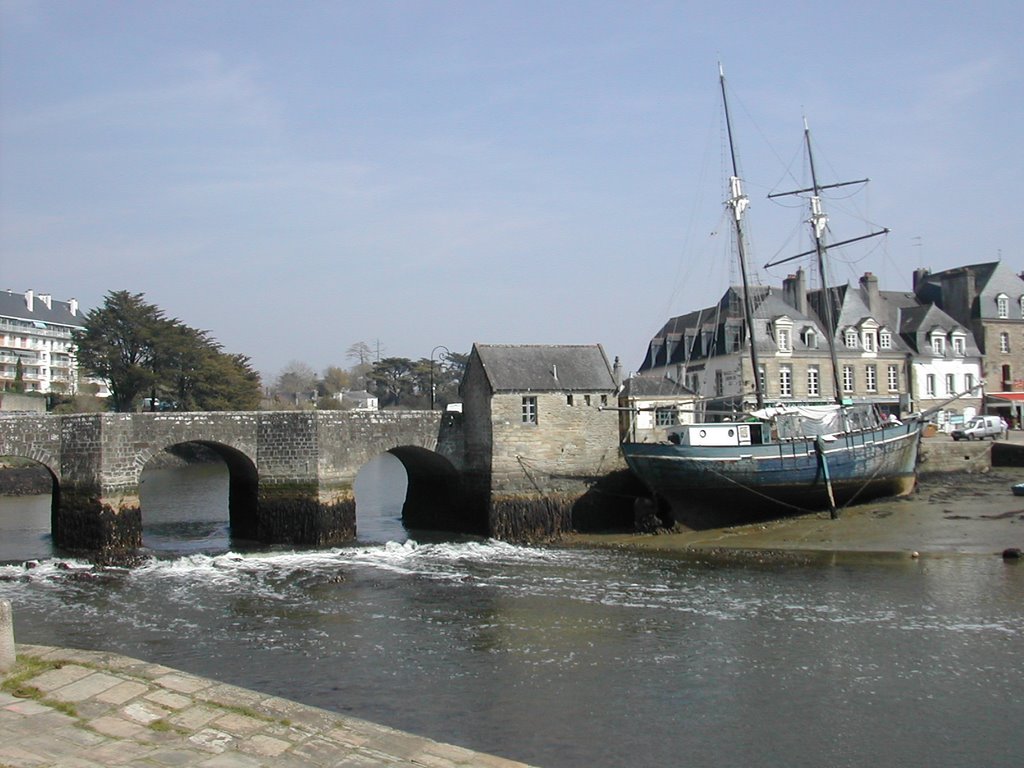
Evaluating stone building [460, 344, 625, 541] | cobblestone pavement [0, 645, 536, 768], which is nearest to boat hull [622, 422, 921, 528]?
stone building [460, 344, 625, 541]

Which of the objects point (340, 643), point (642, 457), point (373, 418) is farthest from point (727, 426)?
point (340, 643)

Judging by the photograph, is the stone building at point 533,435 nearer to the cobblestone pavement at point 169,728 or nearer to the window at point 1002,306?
the cobblestone pavement at point 169,728

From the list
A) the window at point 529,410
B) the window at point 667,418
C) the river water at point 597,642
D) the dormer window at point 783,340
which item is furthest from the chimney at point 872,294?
the river water at point 597,642

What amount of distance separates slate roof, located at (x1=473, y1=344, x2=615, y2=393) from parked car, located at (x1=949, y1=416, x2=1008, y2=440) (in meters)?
17.2

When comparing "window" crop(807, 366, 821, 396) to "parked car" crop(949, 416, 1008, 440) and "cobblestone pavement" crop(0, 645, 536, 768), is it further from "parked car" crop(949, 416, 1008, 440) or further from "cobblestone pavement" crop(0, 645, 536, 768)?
"cobblestone pavement" crop(0, 645, 536, 768)

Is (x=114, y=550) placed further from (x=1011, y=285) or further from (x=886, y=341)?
(x=1011, y=285)

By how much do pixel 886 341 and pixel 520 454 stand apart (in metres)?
23.5

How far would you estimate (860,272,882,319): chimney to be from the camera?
4297 centimetres

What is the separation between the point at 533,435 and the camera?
25.8 metres

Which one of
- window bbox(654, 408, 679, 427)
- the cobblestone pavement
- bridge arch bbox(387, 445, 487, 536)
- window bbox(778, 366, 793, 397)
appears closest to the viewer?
the cobblestone pavement

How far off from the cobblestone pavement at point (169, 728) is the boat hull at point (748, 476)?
1706 centimetres

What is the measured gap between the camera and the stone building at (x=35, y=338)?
79500 mm

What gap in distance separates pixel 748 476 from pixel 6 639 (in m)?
19.6

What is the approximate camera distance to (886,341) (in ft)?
135
